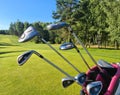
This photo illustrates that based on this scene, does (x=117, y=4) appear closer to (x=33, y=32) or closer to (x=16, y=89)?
(x=16, y=89)

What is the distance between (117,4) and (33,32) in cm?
2919

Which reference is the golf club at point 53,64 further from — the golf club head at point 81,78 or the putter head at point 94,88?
the putter head at point 94,88

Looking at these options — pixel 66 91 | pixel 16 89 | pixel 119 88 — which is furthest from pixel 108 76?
pixel 16 89

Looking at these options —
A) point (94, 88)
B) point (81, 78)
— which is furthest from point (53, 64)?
point (94, 88)

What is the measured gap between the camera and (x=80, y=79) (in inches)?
111

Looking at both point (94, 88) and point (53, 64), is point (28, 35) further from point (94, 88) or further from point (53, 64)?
point (94, 88)

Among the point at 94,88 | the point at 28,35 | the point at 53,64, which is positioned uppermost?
the point at 28,35

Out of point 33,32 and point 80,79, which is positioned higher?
point 33,32

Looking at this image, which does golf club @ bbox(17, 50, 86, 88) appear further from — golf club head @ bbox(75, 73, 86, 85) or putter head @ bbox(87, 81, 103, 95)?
putter head @ bbox(87, 81, 103, 95)

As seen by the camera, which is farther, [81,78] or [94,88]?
[81,78]

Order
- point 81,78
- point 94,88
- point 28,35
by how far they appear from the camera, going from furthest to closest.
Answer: point 81,78 < point 28,35 < point 94,88

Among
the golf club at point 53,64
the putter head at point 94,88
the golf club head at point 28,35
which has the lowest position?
the putter head at point 94,88

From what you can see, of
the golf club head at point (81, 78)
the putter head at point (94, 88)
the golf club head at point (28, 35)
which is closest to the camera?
the putter head at point (94, 88)

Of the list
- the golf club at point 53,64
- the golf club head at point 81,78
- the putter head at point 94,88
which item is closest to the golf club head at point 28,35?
the golf club at point 53,64
